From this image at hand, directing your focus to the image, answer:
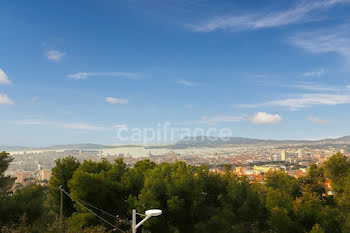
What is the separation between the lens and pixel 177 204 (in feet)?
42.9

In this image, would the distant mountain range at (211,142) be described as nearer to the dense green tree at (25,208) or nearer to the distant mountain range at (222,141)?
the distant mountain range at (222,141)

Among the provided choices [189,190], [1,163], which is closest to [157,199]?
[189,190]

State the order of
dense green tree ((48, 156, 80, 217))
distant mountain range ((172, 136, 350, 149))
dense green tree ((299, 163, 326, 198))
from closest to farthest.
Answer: dense green tree ((48, 156, 80, 217)), dense green tree ((299, 163, 326, 198)), distant mountain range ((172, 136, 350, 149))

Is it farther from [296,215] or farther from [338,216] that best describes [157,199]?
[338,216]

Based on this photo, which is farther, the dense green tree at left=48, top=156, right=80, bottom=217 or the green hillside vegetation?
the dense green tree at left=48, top=156, right=80, bottom=217

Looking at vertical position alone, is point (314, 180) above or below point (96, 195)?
below

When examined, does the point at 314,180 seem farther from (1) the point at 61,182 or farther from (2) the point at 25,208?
(2) the point at 25,208

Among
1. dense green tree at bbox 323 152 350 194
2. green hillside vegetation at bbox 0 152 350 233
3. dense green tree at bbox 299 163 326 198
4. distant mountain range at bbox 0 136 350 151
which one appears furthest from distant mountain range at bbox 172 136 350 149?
green hillside vegetation at bbox 0 152 350 233

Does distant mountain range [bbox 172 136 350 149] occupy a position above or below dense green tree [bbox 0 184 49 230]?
above

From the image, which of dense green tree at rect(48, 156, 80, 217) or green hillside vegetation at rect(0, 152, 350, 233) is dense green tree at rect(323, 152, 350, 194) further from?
dense green tree at rect(48, 156, 80, 217)

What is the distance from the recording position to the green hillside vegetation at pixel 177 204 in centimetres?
1288

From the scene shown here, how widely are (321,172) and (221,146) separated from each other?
110 metres

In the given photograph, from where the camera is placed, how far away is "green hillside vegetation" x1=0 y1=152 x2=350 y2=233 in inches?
507

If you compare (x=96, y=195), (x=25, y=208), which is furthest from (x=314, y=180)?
(x=25, y=208)
